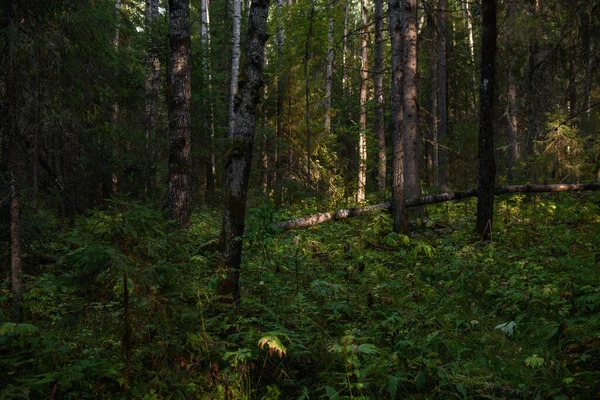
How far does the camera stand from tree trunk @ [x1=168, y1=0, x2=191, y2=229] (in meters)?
8.53

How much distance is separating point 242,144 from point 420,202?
20.1ft

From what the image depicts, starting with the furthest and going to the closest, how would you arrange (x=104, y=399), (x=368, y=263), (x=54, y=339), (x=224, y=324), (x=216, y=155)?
(x=216, y=155) < (x=368, y=263) < (x=224, y=324) < (x=54, y=339) < (x=104, y=399)

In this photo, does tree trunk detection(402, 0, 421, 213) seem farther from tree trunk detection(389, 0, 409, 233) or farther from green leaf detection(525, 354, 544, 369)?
green leaf detection(525, 354, 544, 369)

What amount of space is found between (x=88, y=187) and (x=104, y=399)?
13064 mm

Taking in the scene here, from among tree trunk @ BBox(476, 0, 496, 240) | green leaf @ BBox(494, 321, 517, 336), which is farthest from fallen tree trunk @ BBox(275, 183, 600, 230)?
green leaf @ BBox(494, 321, 517, 336)

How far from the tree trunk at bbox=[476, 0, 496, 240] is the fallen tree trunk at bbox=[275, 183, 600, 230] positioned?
1726 mm

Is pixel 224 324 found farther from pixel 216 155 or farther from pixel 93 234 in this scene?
pixel 216 155

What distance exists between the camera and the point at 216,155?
16.8 meters

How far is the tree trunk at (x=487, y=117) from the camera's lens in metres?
8.51

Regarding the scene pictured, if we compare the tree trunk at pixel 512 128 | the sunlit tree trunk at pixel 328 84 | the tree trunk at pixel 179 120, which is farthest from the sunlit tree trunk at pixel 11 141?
the tree trunk at pixel 512 128

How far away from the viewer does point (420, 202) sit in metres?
10.3

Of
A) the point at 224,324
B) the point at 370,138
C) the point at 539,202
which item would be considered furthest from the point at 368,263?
the point at 370,138

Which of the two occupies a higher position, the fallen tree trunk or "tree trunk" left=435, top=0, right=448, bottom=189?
"tree trunk" left=435, top=0, right=448, bottom=189

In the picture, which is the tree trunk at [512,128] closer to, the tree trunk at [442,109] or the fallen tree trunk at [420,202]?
the tree trunk at [442,109]
